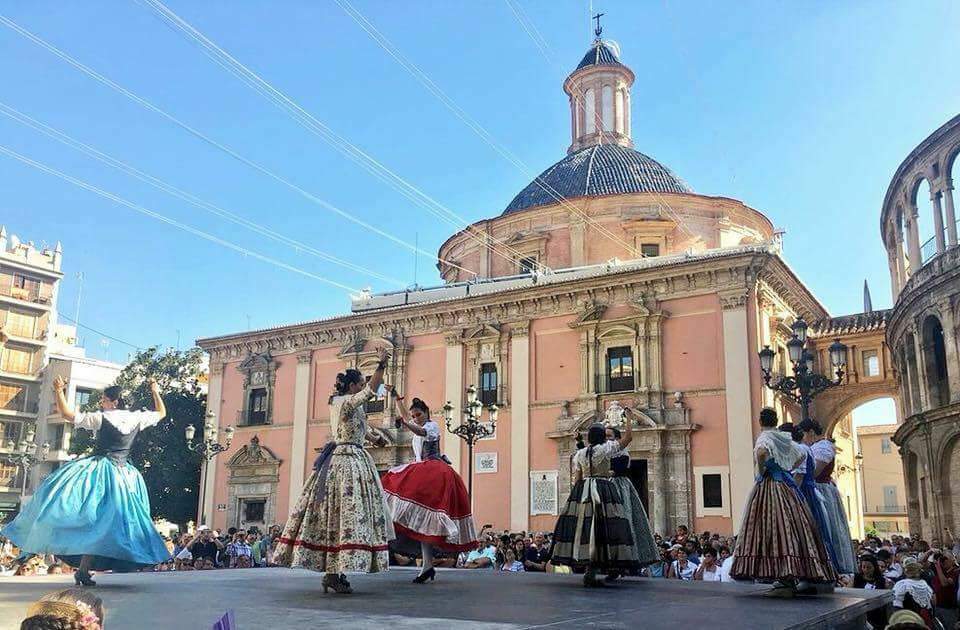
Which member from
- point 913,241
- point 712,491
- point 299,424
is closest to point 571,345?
point 712,491

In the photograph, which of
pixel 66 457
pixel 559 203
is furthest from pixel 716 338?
pixel 66 457

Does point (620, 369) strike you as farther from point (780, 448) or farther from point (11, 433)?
point (11, 433)

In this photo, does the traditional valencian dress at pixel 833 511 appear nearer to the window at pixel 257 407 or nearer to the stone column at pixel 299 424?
the stone column at pixel 299 424

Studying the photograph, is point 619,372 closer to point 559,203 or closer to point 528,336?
point 528,336

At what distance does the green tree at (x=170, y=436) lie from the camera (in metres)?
33.1

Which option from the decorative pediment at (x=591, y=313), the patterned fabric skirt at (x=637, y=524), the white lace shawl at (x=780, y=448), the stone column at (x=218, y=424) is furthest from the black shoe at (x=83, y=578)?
the stone column at (x=218, y=424)

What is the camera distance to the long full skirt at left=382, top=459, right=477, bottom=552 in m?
7.45

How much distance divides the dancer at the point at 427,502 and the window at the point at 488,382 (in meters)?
18.3

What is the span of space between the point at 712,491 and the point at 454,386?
8644mm

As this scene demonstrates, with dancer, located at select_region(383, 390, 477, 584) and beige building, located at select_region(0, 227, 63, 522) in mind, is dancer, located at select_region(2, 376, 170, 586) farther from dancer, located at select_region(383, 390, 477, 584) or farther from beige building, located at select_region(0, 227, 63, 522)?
beige building, located at select_region(0, 227, 63, 522)

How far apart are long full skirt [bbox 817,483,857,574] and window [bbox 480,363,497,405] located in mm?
18343

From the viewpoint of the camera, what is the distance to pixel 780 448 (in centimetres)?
667

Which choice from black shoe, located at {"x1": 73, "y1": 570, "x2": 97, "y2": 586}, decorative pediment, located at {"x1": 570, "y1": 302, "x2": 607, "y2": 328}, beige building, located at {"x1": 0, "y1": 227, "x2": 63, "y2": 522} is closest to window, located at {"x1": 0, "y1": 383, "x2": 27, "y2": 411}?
beige building, located at {"x1": 0, "y1": 227, "x2": 63, "y2": 522}

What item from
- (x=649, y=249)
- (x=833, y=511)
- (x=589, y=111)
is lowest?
(x=833, y=511)
